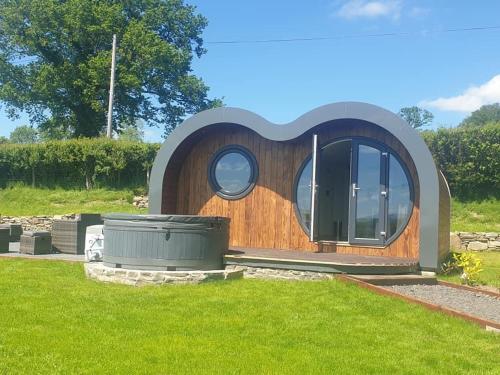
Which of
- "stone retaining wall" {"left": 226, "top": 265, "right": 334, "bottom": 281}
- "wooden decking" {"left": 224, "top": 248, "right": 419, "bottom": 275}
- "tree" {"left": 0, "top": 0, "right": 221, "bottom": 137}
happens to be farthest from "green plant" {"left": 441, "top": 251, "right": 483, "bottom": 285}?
"tree" {"left": 0, "top": 0, "right": 221, "bottom": 137}

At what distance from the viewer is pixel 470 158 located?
16094 mm

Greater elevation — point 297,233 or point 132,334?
point 297,233

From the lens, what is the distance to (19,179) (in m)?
21.7

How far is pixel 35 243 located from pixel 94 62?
19.4m

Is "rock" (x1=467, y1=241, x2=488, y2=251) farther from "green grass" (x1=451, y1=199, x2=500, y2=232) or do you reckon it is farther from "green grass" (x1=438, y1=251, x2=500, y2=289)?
"green grass" (x1=438, y1=251, x2=500, y2=289)

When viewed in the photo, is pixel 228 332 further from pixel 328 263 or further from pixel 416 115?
pixel 416 115

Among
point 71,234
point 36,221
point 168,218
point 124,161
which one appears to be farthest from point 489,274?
point 124,161

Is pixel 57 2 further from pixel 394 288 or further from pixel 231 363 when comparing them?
pixel 231 363

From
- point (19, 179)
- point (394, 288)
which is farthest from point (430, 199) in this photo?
point (19, 179)

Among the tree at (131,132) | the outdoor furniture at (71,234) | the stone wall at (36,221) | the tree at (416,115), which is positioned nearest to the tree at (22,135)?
the tree at (131,132)

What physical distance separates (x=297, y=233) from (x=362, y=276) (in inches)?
111

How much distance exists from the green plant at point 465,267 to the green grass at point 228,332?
232cm

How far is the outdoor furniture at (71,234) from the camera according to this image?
12.2m

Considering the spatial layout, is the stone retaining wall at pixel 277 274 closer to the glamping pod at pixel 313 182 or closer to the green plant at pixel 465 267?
the glamping pod at pixel 313 182
